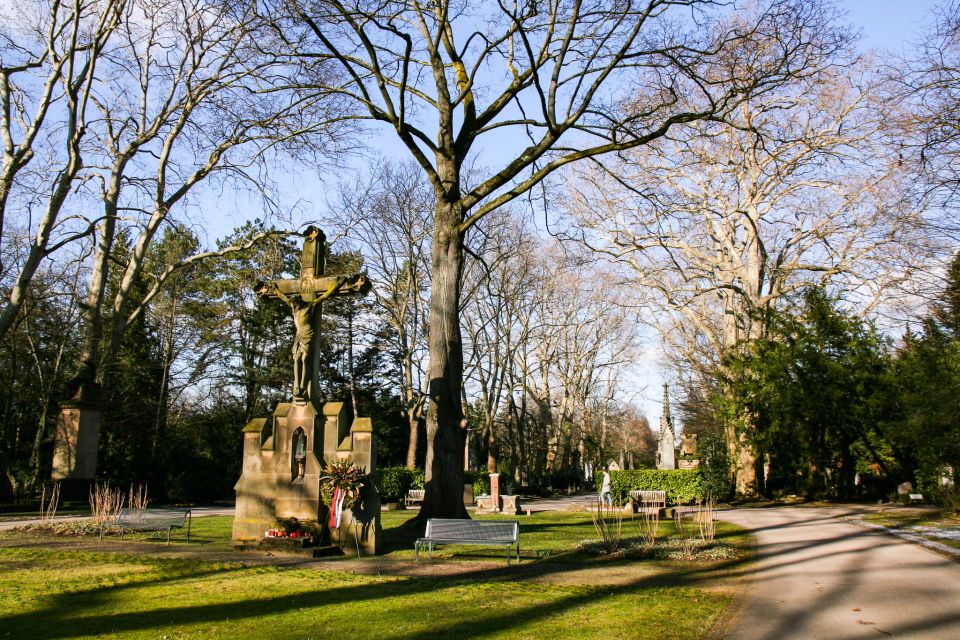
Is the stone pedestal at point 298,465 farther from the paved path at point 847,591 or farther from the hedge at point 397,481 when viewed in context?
the hedge at point 397,481

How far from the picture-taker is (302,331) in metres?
13.4

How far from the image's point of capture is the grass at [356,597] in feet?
21.7

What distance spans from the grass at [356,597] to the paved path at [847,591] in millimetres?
527

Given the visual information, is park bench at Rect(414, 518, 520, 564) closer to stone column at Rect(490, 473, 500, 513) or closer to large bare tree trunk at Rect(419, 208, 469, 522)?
large bare tree trunk at Rect(419, 208, 469, 522)

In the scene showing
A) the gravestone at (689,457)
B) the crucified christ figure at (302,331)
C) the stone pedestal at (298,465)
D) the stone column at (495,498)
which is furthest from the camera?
the gravestone at (689,457)

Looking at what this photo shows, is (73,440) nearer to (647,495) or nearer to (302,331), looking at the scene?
(302,331)

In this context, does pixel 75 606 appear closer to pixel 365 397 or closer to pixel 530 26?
pixel 530 26

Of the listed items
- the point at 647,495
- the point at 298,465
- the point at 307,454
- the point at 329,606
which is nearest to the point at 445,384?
the point at 307,454

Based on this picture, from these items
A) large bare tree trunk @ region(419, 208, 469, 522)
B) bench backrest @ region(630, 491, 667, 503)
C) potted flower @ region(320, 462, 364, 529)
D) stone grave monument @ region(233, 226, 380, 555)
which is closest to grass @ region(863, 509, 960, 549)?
bench backrest @ region(630, 491, 667, 503)

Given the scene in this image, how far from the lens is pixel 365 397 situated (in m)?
41.4

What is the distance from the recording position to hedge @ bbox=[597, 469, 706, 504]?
26953 mm

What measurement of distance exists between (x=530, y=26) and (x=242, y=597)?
13.2 meters

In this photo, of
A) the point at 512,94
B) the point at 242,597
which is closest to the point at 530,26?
the point at 512,94

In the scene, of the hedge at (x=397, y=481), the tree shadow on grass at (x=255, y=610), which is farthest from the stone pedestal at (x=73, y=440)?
the tree shadow on grass at (x=255, y=610)
